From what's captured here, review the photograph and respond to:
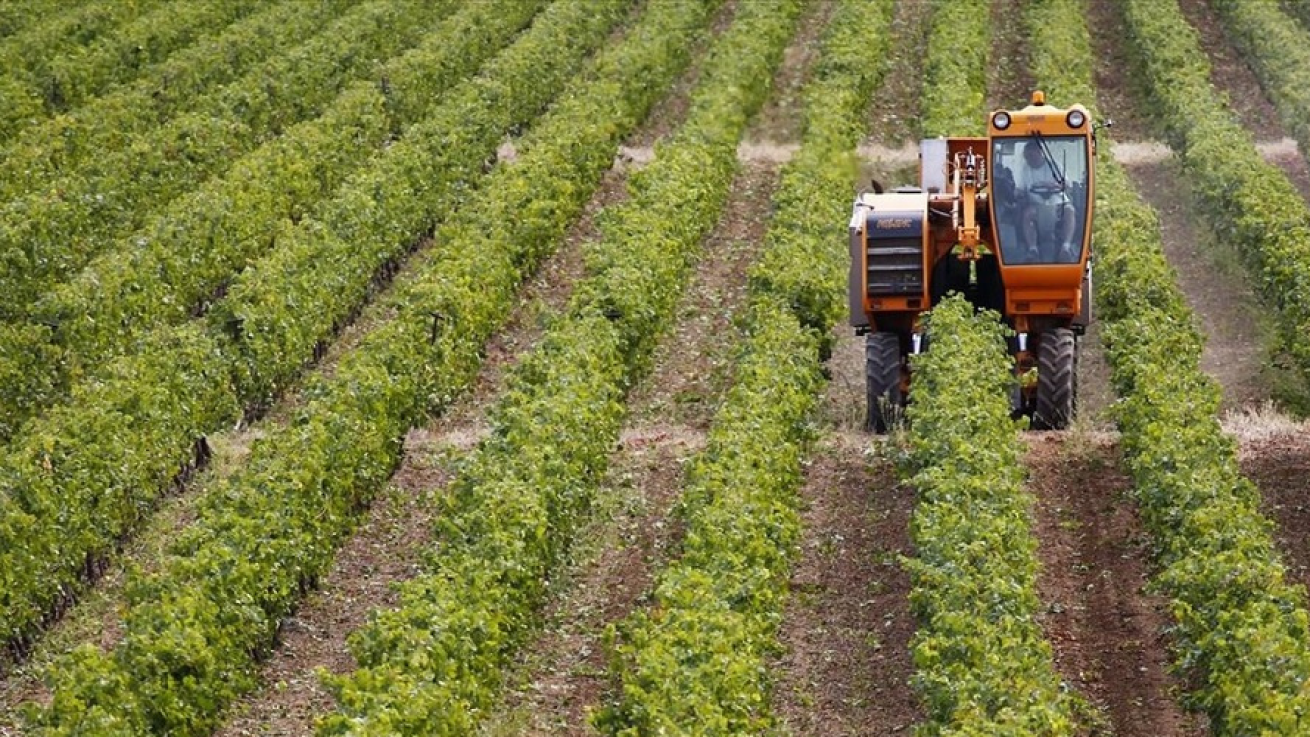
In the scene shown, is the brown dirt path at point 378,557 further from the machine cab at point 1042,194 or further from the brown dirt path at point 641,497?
the machine cab at point 1042,194

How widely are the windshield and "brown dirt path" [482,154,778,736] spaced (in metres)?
3.87

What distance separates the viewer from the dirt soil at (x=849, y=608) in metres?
16.4

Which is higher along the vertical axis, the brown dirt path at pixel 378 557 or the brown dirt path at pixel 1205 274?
the brown dirt path at pixel 378 557

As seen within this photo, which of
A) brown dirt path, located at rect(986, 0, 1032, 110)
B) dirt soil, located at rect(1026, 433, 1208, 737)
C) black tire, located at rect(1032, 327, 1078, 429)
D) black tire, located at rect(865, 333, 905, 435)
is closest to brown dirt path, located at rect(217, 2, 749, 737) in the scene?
black tire, located at rect(865, 333, 905, 435)

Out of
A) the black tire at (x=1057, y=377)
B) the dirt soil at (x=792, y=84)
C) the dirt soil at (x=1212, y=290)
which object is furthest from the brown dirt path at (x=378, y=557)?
the dirt soil at (x=792, y=84)

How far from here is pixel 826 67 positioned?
38625 millimetres

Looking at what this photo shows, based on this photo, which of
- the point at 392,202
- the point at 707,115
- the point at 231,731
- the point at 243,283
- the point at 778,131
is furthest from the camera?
the point at 778,131

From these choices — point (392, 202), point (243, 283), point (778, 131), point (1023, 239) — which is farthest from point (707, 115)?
point (1023, 239)

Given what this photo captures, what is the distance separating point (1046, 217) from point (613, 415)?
465 centimetres

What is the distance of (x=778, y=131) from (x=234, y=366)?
14716 millimetres

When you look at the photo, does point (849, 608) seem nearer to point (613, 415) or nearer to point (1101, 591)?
point (1101, 591)

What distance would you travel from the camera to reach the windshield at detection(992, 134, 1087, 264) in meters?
21.4

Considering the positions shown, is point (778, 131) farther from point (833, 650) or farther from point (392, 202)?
point (833, 650)

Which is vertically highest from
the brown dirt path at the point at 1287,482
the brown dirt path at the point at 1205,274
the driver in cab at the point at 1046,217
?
the driver in cab at the point at 1046,217
